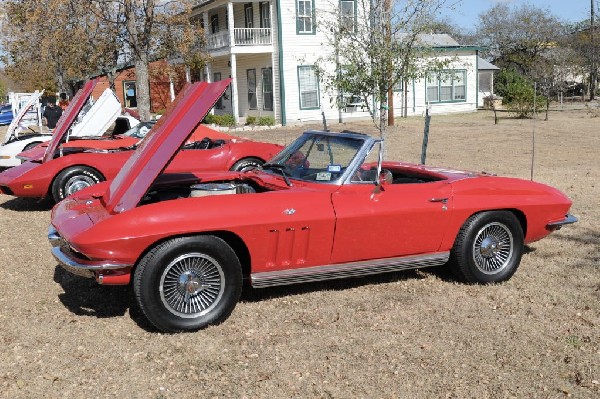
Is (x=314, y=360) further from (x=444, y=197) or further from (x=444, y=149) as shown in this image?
(x=444, y=149)

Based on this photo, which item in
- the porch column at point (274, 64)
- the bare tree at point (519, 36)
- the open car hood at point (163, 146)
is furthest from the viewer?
the bare tree at point (519, 36)

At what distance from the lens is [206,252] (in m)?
4.44

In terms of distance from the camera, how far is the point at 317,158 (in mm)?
5465

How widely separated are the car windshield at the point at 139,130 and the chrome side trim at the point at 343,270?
21.7 ft

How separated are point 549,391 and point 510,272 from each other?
202cm

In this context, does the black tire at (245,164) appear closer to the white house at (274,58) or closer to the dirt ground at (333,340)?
the dirt ground at (333,340)

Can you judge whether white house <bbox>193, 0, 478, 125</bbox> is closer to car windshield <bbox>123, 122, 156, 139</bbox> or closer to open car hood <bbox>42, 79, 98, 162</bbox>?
car windshield <bbox>123, 122, 156, 139</bbox>

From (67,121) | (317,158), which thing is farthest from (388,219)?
(67,121)

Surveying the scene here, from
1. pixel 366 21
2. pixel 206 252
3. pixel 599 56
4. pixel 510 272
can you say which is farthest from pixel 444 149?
pixel 599 56

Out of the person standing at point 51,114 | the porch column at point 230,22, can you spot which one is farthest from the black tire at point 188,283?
the porch column at point 230,22

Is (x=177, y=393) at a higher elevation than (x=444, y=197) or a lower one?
lower

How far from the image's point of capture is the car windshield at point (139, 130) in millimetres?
10750

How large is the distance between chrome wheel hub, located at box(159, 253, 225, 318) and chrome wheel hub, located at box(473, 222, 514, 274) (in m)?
2.31

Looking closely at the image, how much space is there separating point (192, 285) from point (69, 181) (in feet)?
17.1
